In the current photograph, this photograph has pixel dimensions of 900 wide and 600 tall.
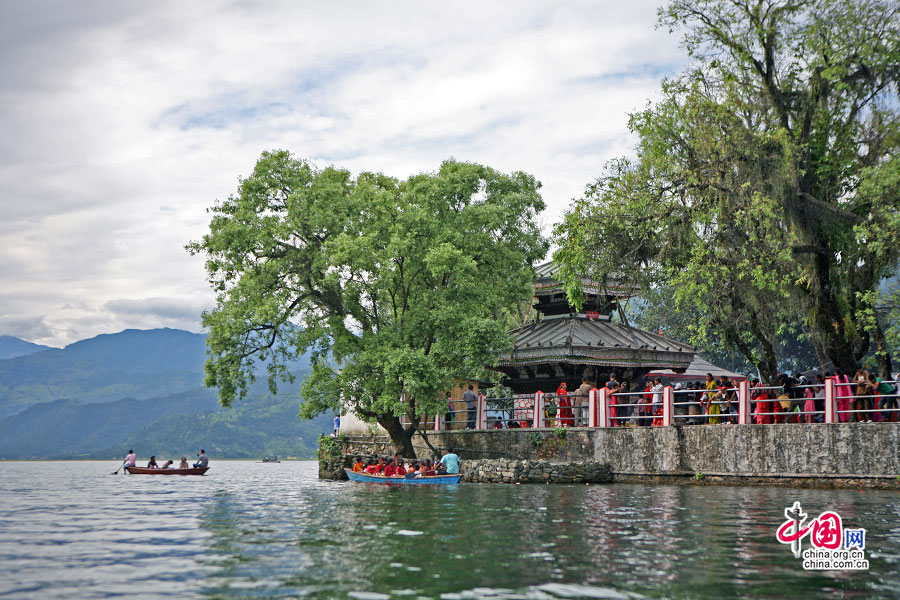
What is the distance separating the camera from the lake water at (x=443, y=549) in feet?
31.6

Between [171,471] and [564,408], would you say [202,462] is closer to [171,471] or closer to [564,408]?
[171,471]

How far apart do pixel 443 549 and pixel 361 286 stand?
21.2m

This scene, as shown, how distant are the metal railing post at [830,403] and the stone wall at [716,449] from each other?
0.26 metres

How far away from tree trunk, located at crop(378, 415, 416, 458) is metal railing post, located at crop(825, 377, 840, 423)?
52.6ft

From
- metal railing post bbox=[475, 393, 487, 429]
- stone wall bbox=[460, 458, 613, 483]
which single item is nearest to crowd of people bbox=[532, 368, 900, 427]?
stone wall bbox=[460, 458, 613, 483]

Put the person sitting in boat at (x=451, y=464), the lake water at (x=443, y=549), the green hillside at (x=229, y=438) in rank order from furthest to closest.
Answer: the green hillside at (x=229, y=438) < the person sitting in boat at (x=451, y=464) < the lake water at (x=443, y=549)

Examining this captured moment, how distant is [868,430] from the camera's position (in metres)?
24.2

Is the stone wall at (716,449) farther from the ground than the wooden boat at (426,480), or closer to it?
farther from the ground

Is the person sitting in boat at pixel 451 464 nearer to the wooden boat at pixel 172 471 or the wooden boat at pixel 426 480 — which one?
the wooden boat at pixel 426 480

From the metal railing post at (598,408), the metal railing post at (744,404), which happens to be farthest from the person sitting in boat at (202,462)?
the metal railing post at (744,404)

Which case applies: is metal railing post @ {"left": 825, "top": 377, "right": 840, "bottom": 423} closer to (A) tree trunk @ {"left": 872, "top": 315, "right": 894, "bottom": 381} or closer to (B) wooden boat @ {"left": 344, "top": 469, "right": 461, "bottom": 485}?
(A) tree trunk @ {"left": 872, "top": 315, "right": 894, "bottom": 381}

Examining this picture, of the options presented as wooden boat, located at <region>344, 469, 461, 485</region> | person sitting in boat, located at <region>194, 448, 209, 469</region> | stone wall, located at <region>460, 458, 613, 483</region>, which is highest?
stone wall, located at <region>460, 458, 613, 483</region>

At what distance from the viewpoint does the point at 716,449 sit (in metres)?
27.4

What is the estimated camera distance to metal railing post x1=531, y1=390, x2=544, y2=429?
108 feet
